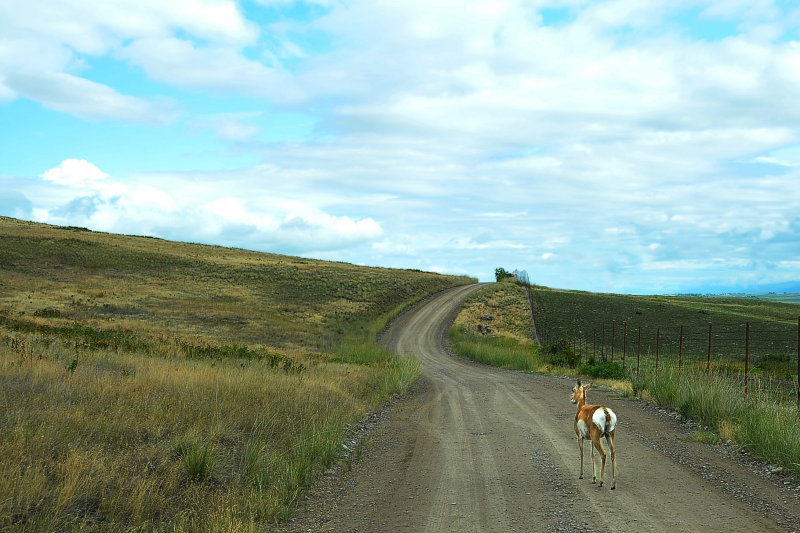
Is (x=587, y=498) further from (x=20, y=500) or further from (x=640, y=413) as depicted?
(x=640, y=413)

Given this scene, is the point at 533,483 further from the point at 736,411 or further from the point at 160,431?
the point at 736,411

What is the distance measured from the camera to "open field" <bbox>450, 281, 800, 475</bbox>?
12250 millimetres

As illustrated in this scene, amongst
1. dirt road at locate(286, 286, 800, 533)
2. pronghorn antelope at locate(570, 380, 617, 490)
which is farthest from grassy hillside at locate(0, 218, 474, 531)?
pronghorn antelope at locate(570, 380, 617, 490)

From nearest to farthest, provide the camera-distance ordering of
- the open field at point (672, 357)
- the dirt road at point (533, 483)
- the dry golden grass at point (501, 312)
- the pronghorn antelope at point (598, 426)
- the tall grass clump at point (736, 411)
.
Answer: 1. the dirt road at point (533, 483)
2. the pronghorn antelope at point (598, 426)
3. the tall grass clump at point (736, 411)
4. the open field at point (672, 357)
5. the dry golden grass at point (501, 312)

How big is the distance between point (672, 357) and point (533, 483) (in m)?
41.0

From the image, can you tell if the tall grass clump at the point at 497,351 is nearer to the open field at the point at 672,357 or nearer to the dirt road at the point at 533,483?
the open field at the point at 672,357

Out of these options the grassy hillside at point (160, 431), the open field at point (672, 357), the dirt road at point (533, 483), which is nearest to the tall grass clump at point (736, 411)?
the open field at point (672, 357)

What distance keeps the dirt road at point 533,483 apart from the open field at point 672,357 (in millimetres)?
734

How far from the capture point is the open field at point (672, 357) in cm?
1225

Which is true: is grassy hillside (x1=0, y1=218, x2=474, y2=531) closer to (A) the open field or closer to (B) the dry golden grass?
(A) the open field

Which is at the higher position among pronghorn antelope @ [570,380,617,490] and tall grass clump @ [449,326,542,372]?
pronghorn antelope @ [570,380,617,490]

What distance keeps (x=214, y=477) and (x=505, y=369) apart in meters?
29.1

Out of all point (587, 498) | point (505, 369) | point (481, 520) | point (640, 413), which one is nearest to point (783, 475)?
point (587, 498)

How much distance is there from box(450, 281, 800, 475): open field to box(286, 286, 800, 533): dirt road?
28.9 inches
